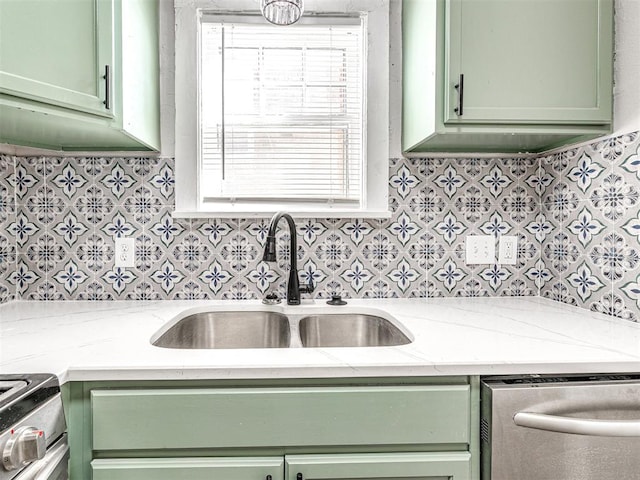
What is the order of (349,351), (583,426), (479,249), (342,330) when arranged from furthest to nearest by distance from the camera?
(479,249) → (342,330) → (349,351) → (583,426)

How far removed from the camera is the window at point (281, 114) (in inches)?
61.2

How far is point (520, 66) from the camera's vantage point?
3.93ft

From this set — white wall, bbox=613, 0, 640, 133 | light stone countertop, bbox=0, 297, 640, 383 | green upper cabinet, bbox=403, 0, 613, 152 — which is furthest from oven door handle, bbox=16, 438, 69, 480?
white wall, bbox=613, 0, 640, 133

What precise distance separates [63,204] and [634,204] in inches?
78.5

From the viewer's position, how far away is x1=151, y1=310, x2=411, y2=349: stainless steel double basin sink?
1.40m

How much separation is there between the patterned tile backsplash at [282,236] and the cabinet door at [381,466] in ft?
2.43

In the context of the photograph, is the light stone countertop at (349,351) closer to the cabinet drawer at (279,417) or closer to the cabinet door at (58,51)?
the cabinet drawer at (279,417)

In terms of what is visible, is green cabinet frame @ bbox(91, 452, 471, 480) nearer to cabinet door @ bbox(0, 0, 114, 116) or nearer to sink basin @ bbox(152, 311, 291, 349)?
sink basin @ bbox(152, 311, 291, 349)

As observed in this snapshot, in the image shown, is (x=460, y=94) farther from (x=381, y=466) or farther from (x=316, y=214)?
(x=381, y=466)

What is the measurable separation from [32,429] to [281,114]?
51.2 inches

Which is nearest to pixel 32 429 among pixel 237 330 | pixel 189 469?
pixel 189 469

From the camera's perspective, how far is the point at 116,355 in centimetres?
88

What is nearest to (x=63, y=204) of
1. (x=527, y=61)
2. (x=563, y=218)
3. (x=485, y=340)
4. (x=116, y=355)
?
(x=116, y=355)

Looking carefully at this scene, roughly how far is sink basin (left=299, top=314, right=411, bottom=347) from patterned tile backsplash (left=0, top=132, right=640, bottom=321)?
142 mm
